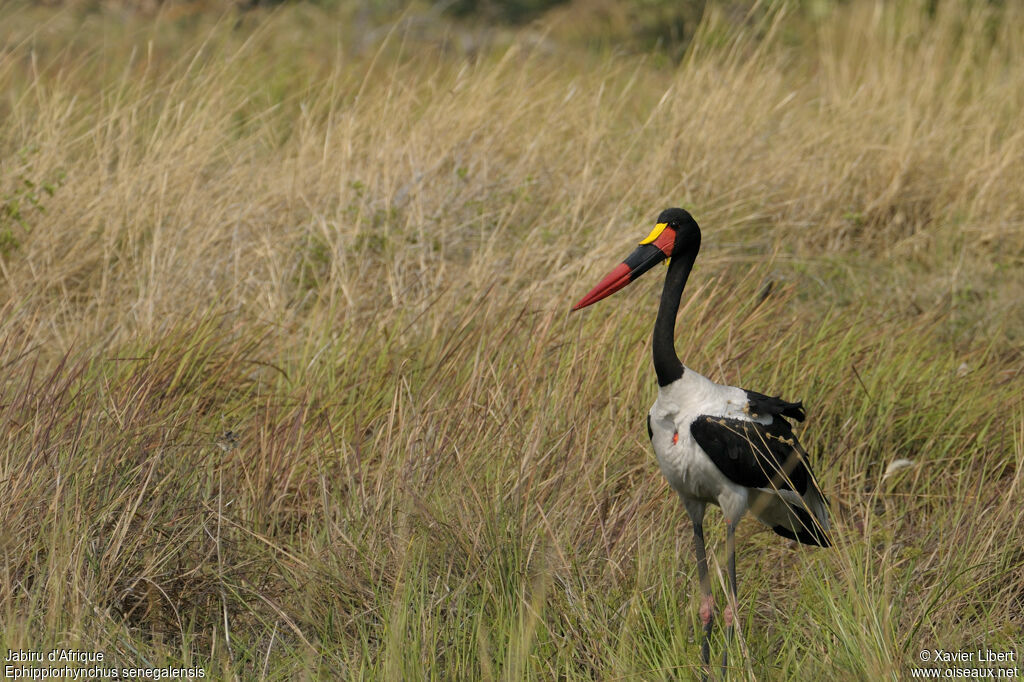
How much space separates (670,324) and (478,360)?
899 millimetres

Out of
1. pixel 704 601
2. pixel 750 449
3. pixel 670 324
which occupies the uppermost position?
pixel 670 324

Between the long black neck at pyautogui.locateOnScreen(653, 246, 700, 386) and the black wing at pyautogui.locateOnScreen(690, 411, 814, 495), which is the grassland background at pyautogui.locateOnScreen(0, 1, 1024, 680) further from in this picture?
the long black neck at pyautogui.locateOnScreen(653, 246, 700, 386)

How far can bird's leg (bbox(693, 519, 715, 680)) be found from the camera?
2605 millimetres

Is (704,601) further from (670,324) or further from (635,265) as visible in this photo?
(635,265)

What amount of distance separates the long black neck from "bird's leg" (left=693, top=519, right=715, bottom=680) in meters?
0.37

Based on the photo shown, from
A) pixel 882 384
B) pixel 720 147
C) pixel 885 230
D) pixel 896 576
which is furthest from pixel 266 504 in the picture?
pixel 885 230

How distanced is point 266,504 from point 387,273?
1.55 meters

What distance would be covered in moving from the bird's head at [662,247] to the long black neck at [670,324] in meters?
0.03

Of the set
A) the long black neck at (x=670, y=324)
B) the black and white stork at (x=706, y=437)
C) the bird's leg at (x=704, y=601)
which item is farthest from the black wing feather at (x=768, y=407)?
the bird's leg at (x=704, y=601)

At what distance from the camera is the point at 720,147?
5.43 m

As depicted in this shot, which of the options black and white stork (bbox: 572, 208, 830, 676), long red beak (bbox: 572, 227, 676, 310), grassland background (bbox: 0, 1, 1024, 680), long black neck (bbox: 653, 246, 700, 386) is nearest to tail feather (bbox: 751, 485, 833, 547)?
black and white stork (bbox: 572, 208, 830, 676)

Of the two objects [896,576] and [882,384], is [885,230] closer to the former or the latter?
[882,384]

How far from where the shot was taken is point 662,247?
279 cm

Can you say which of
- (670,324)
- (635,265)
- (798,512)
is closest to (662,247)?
(635,265)
